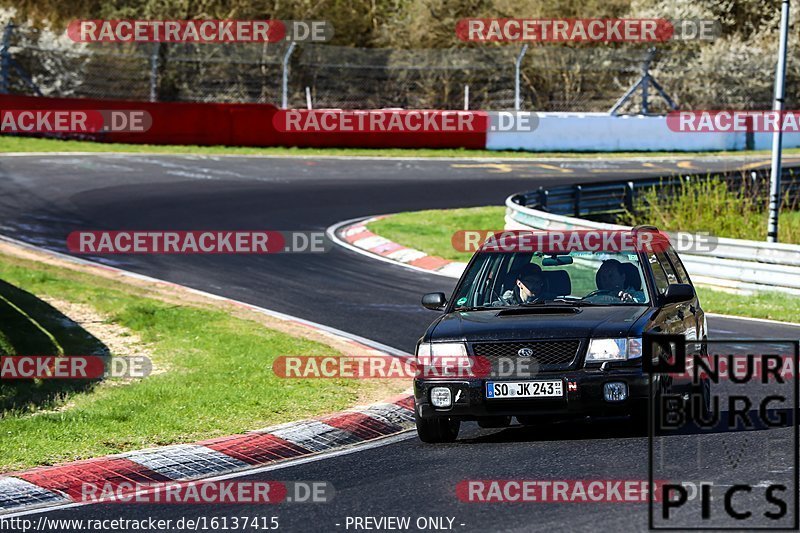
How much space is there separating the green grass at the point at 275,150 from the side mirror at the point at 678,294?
2543cm

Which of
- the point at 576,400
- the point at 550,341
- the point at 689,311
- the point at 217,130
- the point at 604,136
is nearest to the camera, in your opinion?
the point at 576,400

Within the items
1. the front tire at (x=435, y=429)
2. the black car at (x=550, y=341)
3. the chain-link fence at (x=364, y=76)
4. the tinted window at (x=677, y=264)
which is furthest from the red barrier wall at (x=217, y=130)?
the front tire at (x=435, y=429)

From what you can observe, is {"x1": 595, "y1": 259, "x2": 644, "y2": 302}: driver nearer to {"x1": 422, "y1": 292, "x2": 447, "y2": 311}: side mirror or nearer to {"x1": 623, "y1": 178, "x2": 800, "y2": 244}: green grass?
{"x1": 422, "y1": 292, "x2": 447, "y2": 311}: side mirror

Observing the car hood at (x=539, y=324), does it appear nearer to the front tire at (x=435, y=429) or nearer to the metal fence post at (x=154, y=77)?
the front tire at (x=435, y=429)

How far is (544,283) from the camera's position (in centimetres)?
995

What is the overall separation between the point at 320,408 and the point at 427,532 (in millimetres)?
4031

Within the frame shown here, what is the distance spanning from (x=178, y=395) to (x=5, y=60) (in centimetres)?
2634

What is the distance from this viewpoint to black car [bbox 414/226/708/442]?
877 centimetres

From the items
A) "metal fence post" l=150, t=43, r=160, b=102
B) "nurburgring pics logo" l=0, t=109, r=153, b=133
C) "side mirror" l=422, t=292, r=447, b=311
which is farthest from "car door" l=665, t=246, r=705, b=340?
"metal fence post" l=150, t=43, r=160, b=102

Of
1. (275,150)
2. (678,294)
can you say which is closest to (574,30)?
(275,150)

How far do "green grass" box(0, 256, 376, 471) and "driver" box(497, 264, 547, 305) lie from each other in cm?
187

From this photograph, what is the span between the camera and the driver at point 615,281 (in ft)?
32.1

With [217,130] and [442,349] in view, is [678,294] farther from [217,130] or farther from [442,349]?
[217,130]

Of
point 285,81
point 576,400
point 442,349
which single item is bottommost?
point 576,400
